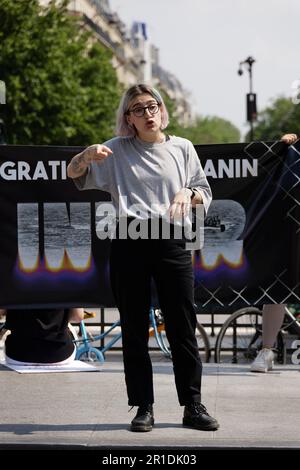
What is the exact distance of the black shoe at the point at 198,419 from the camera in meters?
6.10

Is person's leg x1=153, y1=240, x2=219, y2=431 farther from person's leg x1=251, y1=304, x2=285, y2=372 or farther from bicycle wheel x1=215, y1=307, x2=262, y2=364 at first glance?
bicycle wheel x1=215, y1=307, x2=262, y2=364

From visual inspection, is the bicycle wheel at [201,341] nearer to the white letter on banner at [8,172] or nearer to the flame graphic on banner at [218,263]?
the flame graphic on banner at [218,263]

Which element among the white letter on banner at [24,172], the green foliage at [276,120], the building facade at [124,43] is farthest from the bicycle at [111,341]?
the green foliage at [276,120]

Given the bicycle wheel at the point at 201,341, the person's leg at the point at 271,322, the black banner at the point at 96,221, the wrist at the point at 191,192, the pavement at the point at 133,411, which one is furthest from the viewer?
the bicycle wheel at the point at 201,341

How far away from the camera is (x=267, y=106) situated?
10369 cm

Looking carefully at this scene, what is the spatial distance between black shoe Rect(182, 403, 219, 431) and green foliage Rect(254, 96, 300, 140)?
253 ft

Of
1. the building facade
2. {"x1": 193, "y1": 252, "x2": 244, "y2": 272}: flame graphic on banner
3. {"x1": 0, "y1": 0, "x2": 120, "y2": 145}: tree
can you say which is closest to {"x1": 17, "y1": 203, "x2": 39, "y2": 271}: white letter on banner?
{"x1": 193, "y1": 252, "x2": 244, "y2": 272}: flame graphic on banner

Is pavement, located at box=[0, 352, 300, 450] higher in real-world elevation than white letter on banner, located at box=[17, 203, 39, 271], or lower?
lower

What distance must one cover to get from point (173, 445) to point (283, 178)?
3.78 meters

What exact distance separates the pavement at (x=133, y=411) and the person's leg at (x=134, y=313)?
0.26 meters

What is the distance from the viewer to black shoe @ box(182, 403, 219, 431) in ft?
20.0

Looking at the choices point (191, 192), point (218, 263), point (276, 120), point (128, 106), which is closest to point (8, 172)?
point (218, 263)

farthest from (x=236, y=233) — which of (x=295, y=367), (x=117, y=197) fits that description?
(x=117, y=197)

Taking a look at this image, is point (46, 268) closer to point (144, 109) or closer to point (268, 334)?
point (268, 334)
